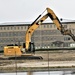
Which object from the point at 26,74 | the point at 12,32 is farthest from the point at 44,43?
the point at 26,74

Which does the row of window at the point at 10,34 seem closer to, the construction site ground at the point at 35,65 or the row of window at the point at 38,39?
the row of window at the point at 38,39

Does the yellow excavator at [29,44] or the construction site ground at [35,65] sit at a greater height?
the yellow excavator at [29,44]

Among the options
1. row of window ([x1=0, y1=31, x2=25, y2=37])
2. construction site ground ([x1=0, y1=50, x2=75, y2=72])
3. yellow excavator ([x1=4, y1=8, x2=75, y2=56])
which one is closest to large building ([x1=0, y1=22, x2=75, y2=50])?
row of window ([x1=0, y1=31, x2=25, y2=37])

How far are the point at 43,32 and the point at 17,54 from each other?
55.9m

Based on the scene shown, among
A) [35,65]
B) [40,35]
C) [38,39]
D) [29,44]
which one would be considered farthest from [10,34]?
[35,65]

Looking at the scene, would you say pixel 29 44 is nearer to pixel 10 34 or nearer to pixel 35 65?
pixel 35 65

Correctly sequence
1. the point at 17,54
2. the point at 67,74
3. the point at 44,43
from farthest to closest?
1. the point at 44,43
2. the point at 17,54
3. the point at 67,74

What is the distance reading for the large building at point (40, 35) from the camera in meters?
89.3

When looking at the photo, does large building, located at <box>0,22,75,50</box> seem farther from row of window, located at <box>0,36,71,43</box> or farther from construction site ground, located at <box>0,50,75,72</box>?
construction site ground, located at <box>0,50,75,72</box>

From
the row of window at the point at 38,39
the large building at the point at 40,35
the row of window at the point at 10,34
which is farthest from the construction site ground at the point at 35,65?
the row of window at the point at 10,34

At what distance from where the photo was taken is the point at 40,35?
300 feet

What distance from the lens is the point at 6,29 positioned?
91.6 meters

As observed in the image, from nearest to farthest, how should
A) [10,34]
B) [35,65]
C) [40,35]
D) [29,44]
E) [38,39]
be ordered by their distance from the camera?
[35,65]
[29,44]
[38,39]
[40,35]
[10,34]

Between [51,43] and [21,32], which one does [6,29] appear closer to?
[21,32]
